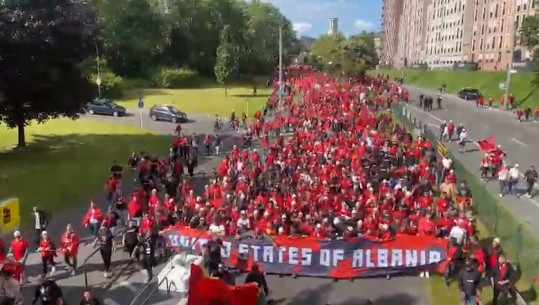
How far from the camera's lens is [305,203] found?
52.2 ft

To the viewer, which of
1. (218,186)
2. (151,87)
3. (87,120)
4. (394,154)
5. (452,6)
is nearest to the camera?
(218,186)

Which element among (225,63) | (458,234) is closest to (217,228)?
(458,234)

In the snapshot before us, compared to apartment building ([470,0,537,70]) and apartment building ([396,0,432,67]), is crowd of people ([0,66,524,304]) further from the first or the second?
apartment building ([396,0,432,67])

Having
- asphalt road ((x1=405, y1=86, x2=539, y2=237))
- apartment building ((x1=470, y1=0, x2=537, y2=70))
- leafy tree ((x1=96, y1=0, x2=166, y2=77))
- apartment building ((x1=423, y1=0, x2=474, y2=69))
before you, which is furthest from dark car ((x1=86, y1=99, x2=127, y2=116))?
apartment building ((x1=423, y1=0, x2=474, y2=69))

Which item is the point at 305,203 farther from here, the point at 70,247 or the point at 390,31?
the point at 390,31

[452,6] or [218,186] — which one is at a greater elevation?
[452,6]

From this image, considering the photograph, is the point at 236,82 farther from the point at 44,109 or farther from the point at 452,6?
the point at 44,109

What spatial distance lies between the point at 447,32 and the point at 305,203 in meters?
98.2

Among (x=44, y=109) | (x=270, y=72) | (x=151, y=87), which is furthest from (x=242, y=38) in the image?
(x=44, y=109)

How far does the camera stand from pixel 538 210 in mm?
18953

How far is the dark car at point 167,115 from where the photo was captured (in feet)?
141

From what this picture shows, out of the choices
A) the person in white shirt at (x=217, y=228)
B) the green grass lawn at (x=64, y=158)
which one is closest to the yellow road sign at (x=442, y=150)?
the person in white shirt at (x=217, y=228)

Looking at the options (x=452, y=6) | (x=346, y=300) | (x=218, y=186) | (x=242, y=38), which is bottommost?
(x=346, y=300)

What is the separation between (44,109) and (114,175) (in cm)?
1145
